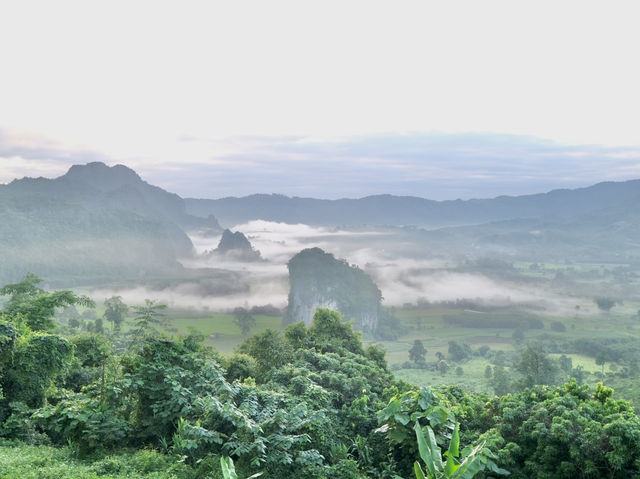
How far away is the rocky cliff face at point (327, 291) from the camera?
108562 mm

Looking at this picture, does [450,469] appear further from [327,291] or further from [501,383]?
[327,291]

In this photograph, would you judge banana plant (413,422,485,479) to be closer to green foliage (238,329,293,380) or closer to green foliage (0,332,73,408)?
green foliage (0,332,73,408)

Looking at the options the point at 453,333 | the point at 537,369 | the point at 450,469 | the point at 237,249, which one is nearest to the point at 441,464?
the point at 450,469

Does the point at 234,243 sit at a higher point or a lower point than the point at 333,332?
lower

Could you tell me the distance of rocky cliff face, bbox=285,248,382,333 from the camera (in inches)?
4274

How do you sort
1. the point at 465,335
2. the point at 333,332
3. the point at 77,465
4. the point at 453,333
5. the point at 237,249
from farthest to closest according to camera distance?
the point at 237,249, the point at 453,333, the point at 465,335, the point at 333,332, the point at 77,465

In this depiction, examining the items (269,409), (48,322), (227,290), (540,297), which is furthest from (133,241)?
(269,409)

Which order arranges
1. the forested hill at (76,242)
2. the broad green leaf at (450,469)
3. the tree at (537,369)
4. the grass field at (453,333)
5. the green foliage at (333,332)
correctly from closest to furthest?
1. the broad green leaf at (450,469)
2. the green foliage at (333,332)
3. the tree at (537,369)
4. the grass field at (453,333)
5. the forested hill at (76,242)

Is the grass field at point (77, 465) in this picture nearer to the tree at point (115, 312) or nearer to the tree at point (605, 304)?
the tree at point (115, 312)

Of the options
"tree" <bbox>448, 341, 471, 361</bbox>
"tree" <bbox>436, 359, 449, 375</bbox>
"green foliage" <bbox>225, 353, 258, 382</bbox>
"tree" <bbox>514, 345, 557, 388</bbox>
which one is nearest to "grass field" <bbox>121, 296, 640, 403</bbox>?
"tree" <bbox>436, 359, 449, 375</bbox>

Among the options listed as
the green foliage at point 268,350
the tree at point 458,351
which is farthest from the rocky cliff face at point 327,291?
the green foliage at point 268,350

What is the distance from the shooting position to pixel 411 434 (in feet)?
29.8

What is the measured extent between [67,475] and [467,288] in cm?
17854

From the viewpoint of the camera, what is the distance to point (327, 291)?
363ft
